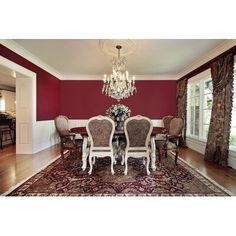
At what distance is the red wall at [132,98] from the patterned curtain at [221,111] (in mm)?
2800

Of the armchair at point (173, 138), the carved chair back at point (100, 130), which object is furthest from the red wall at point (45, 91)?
the armchair at point (173, 138)

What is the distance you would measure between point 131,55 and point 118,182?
10.0 feet

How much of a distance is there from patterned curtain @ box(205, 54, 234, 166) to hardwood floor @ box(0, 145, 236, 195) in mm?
277

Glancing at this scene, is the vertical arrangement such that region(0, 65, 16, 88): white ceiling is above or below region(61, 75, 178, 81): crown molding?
below

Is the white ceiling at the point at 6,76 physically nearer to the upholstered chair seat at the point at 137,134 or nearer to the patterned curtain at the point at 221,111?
the upholstered chair seat at the point at 137,134

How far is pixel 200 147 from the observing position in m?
5.09

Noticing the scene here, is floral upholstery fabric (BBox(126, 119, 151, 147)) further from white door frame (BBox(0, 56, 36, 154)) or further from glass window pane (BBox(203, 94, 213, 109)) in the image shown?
white door frame (BBox(0, 56, 36, 154))

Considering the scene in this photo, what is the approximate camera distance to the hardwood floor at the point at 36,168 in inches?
113

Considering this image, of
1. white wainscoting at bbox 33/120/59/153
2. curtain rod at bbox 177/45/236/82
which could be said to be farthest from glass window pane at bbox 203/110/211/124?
white wainscoting at bbox 33/120/59/153

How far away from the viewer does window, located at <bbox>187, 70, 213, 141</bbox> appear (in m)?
5.04
